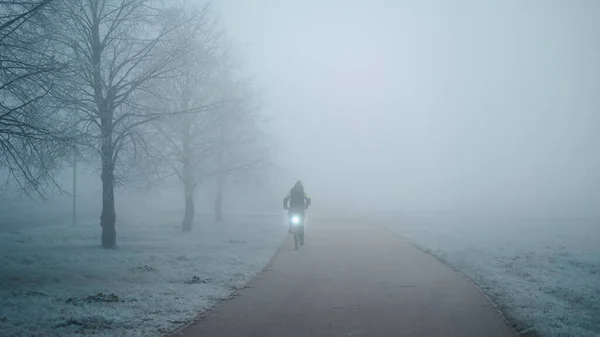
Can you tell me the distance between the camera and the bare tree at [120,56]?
51.4 ft

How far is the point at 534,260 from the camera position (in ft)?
55.1

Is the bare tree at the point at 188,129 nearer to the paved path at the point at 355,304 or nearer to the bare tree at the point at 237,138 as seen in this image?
the bare tree at the point at 237,138

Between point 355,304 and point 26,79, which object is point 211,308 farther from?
point 26,79

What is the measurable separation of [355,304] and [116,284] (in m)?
5.77

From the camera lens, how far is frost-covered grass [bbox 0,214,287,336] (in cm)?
761

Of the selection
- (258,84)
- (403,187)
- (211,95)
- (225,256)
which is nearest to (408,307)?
(225,256)

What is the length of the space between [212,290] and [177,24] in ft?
33.4

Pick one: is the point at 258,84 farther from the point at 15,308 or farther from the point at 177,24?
the point at 15,308

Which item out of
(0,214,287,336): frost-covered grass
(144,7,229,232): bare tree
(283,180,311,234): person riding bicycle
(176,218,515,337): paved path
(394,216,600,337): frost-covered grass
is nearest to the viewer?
(176,218,515,337): paved path

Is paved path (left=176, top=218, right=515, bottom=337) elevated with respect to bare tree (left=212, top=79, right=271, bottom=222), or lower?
lower

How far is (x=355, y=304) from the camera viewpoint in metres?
9.27

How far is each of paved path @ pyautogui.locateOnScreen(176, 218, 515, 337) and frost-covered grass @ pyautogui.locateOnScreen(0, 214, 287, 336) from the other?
77 centimetres

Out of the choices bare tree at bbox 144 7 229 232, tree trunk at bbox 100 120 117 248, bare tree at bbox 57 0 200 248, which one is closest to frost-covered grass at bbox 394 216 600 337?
bare tree at bbox 57 0 200 248

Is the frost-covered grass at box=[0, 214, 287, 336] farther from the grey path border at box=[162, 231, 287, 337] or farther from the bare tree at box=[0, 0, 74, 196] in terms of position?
the bare tree at box=[0, 0, 74, 196]
